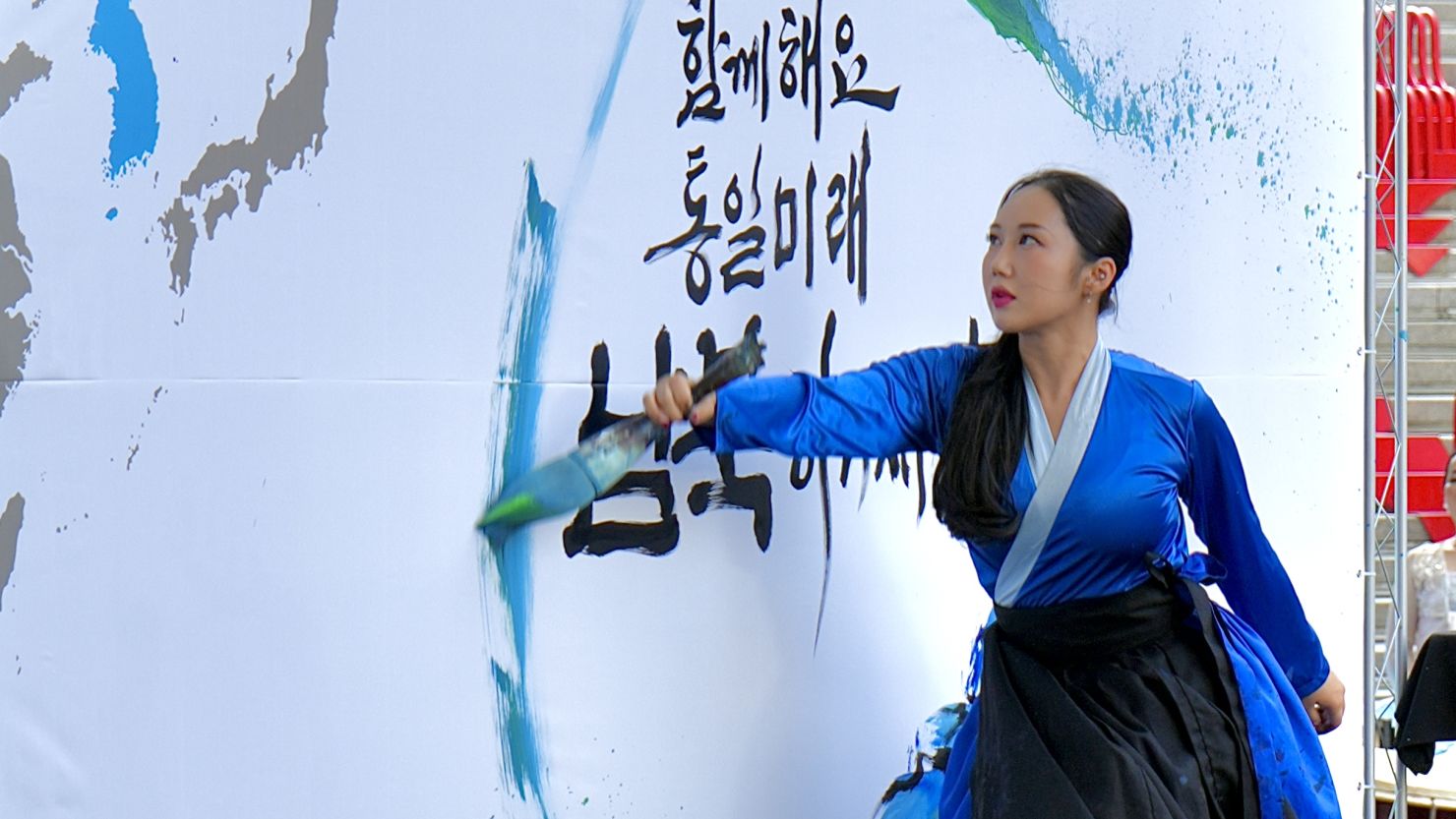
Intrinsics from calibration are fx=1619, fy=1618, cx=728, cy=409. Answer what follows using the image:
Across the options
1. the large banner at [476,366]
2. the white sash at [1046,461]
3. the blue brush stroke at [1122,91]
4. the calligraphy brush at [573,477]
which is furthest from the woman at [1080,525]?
the blue brush stroke at [1122,91]

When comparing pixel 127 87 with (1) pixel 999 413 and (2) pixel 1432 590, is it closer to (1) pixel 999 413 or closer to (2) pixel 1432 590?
(1) pixel 999 413

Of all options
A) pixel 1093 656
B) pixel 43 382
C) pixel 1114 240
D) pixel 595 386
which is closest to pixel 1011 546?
pixel 1093 656

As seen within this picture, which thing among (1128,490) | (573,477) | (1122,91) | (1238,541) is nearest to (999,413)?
(1128,490)

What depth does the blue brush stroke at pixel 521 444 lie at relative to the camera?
2.20m

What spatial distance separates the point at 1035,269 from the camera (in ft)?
7.07

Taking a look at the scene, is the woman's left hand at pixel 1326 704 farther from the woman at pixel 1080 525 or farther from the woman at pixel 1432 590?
the woman at pixel 1432 590

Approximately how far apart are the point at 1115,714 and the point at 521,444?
2.82ft

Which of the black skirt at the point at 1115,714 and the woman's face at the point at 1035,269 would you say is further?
the woman's face at the point at 1035,269

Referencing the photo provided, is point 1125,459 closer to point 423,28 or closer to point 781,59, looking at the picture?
point 781,59

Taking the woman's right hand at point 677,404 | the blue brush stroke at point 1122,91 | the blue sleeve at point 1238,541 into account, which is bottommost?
the blue sleeve at point 1238,541

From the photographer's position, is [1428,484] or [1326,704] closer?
[1326,704]

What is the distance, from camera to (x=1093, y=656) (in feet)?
6.89

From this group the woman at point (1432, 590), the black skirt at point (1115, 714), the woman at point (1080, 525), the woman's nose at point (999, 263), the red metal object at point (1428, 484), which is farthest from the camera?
the red metal object at point (1428, 484)

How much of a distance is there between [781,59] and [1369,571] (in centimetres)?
161
